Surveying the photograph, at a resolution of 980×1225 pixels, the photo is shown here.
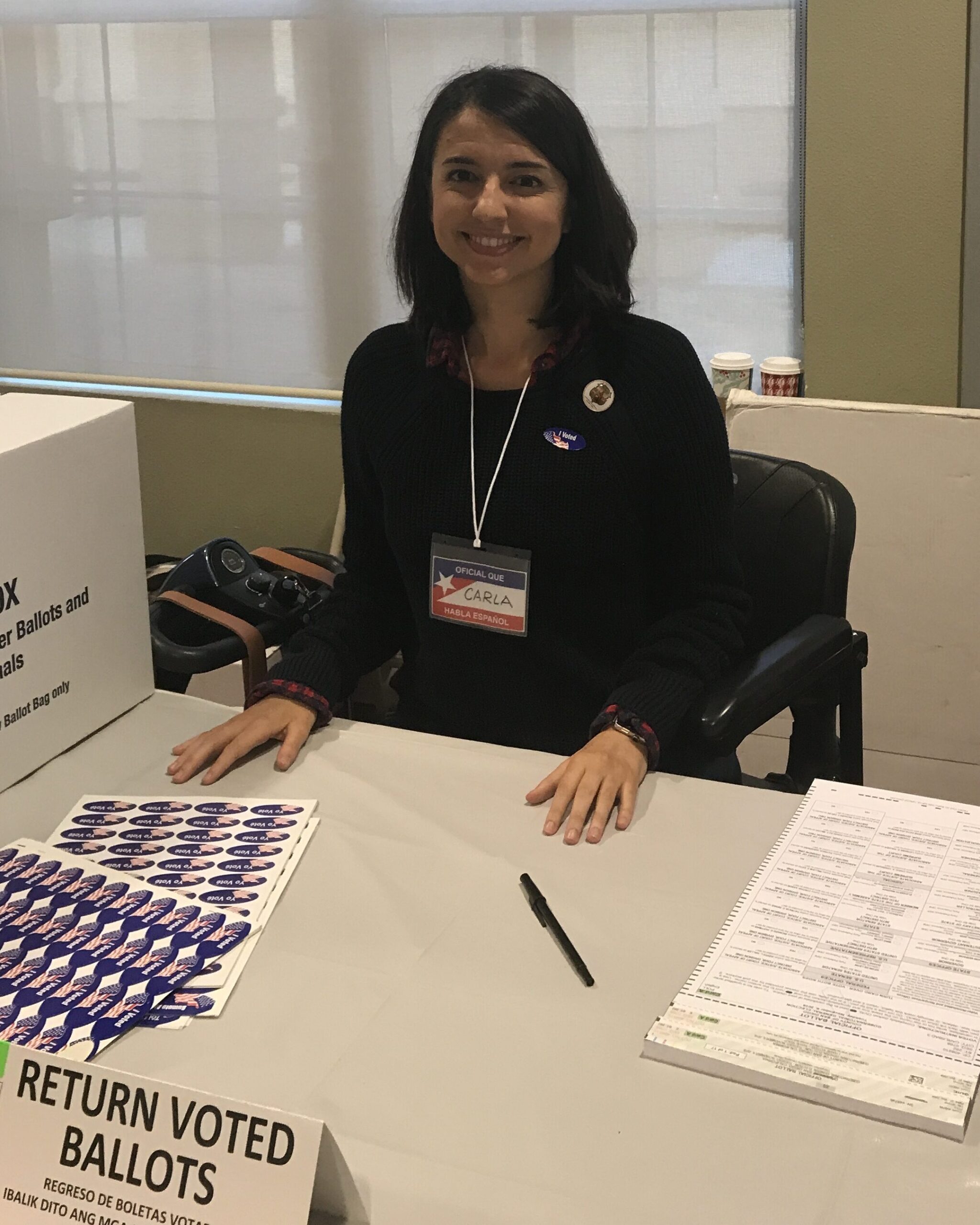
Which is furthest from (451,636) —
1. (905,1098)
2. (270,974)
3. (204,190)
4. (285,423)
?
(204,190)

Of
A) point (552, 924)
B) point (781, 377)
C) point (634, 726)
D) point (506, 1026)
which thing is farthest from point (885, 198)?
point (506, 1026)

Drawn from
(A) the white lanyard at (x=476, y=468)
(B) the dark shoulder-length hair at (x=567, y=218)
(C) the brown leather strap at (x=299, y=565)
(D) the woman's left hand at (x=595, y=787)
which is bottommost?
(C) the brown leather strap at (x=299, y=565)

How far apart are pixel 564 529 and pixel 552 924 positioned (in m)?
0.62

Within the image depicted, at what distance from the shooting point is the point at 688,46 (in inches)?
98.2

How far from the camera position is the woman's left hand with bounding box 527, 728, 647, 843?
1.14m

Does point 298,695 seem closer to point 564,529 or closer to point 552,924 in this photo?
point 564,529

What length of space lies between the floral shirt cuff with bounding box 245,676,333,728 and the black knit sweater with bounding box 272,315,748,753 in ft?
0.06

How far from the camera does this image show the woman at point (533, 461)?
145 centimetres

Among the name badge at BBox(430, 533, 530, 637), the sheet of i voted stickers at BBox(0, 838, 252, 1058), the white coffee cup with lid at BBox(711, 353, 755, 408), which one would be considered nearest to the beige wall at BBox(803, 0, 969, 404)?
the white coffee cup with lid at BBox(711, 353, 755, 408)

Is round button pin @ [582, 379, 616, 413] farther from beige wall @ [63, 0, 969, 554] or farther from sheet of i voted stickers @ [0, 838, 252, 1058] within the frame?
beige wall @ [63, 0, 969, 554]

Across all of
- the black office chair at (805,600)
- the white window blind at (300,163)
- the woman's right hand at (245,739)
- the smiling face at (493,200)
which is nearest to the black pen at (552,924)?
the woman's right hand at (245,739)

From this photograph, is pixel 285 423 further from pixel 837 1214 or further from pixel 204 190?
pixel 837 1214

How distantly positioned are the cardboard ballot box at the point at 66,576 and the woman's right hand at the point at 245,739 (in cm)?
13

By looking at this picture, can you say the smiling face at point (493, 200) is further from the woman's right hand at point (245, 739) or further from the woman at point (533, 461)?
the woman's right hand at point (245, 739)
